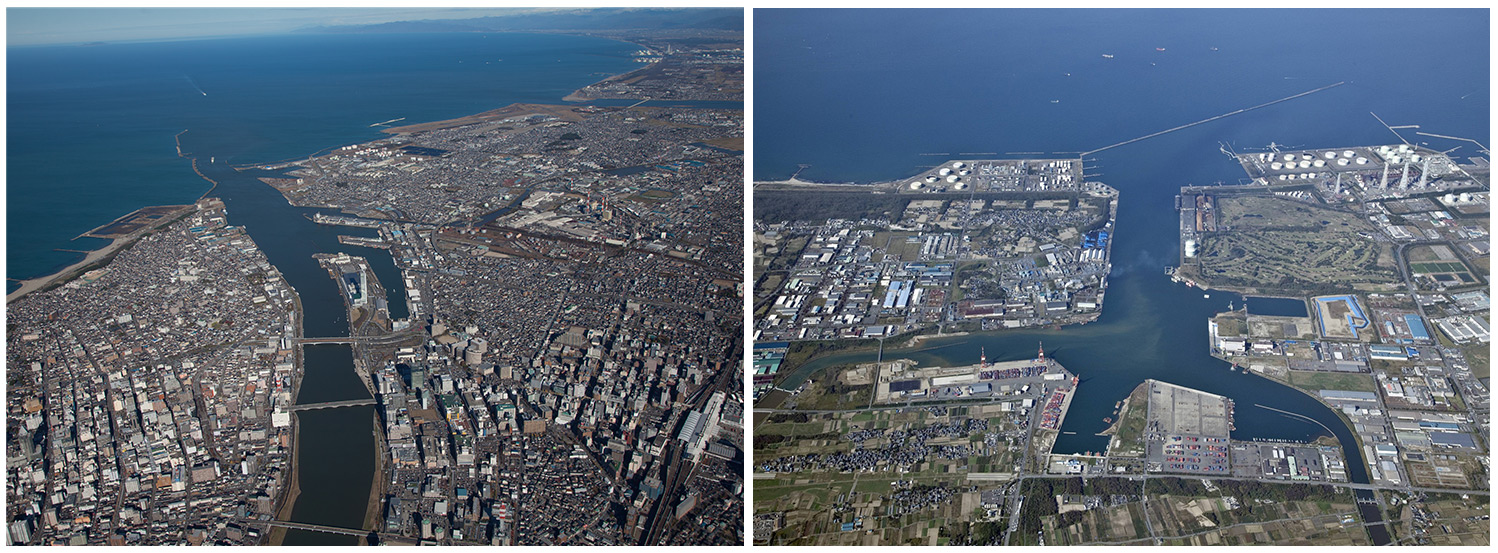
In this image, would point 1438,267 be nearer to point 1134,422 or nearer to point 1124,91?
point 1134,422

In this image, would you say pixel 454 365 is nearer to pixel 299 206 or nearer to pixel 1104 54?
pixel 299 206

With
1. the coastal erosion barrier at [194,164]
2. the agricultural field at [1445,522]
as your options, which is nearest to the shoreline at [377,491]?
the agricultural field at [1445,522]

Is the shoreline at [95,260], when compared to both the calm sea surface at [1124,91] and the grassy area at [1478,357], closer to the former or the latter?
the calm sea surface at [1124,91]

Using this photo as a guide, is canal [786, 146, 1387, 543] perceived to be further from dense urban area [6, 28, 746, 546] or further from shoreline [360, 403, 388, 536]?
shoreline [360, 403, 388, 536]

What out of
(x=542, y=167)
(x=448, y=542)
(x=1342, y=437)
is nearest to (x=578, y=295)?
(x=448, y=542)

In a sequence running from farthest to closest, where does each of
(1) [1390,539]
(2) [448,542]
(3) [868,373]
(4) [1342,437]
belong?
(3) [868,373] → (4) [1342,437] → (1) [1390,539] → (2) [448,542]

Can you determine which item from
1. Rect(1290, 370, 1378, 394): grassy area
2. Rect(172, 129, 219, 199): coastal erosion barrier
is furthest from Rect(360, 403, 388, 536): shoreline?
Rect(1290, 370, 1378, 394): grassy area

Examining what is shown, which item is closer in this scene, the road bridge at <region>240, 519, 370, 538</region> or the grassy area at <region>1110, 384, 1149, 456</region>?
the road bridge at <region>240, 519, 370, 538</region>
